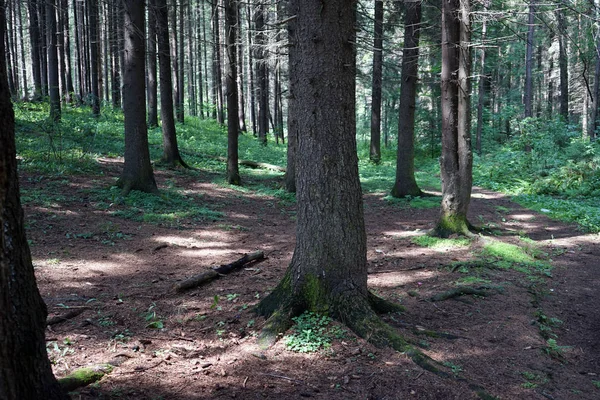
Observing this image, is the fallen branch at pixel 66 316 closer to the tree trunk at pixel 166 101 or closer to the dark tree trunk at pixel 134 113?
the dark tree trunk at pixel 134 113

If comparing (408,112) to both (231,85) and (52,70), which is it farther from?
(52,70)

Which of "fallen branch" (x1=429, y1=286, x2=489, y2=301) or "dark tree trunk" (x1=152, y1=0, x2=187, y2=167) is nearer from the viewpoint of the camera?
"fallen branch" (x1=429, y1=286, x2=489, y2=301)

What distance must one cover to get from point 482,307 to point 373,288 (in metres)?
1.50

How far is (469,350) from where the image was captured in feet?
15.3

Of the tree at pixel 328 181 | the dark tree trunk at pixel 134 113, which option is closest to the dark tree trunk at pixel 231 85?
the dark tree trunk at pixel 134 113

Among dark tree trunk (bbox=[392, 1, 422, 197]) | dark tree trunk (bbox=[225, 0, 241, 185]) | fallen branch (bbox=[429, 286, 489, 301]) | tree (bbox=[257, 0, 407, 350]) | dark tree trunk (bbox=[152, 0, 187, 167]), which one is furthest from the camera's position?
dark tree trunk (bbox=[152, 0, 187, 167])

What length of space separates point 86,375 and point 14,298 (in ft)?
4.55

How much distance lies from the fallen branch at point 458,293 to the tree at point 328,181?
6.33ft

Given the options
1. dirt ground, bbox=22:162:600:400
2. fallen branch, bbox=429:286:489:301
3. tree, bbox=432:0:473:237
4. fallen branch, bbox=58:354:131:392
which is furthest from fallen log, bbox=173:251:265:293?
tree, bbox=432:0:473:237

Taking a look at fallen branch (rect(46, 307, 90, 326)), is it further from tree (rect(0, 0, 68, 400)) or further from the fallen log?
tree (rect(0, 0, 68, 400))

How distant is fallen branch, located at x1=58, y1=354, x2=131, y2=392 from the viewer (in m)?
3.25

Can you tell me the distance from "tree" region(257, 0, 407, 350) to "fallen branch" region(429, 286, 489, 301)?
1.93m

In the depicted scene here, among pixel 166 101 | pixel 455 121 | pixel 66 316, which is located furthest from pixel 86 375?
pixel 166 101

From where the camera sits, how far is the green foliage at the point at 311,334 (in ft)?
13.8
